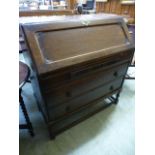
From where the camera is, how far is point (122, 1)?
2725mm

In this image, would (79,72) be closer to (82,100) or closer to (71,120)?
(82,100)

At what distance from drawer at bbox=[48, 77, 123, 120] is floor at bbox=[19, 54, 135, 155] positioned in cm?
33

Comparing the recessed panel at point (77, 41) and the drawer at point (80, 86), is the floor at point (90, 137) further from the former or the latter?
the recessed panel at point (77, 41)

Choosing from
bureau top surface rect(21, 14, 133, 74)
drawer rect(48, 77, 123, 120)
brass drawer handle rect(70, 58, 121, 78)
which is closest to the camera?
bureau top surface rect(21, 14, 133, 74)

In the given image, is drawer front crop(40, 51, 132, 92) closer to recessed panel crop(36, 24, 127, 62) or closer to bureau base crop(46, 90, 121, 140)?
recessed panel crop(36, 24, 127, 62)

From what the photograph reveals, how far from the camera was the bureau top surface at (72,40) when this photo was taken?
36.6 inches

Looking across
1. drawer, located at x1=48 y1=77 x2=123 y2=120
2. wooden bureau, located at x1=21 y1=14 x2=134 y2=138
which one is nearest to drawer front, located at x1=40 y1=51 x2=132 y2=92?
wooden bureau, located at x1=21 y1=14 x2=134 y2=138

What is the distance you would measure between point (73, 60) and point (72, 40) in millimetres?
190

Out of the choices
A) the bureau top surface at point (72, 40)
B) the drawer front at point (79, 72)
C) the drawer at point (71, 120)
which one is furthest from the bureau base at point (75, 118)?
the bureau top surface at point (72, 40)

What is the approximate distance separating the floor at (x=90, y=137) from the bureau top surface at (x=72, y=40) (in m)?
0.89

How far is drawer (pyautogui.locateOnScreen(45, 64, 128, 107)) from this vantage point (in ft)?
3.58
